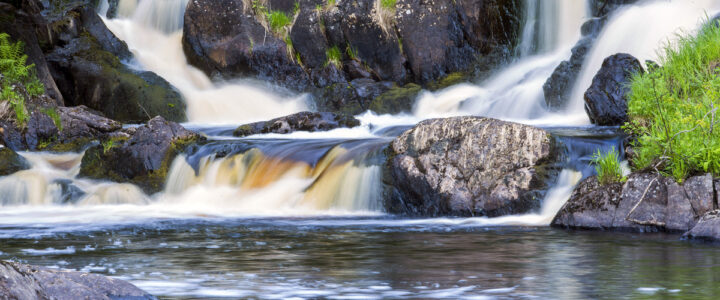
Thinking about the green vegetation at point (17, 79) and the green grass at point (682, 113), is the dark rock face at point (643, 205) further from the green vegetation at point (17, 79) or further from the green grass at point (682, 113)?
the green vegetation at point (17, 79)

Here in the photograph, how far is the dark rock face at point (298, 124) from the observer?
15.2m

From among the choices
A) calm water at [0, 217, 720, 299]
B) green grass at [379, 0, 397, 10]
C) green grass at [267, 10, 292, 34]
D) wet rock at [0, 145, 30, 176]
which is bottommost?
calm water at [0, 217, 720, 299]

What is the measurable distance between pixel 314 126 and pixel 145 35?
767cm

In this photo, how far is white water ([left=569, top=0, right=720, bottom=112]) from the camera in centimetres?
1653

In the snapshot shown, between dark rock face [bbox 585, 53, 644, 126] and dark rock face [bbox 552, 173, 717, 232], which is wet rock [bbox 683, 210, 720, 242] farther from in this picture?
dark rock face [bbox 585, 53, 644, 126]

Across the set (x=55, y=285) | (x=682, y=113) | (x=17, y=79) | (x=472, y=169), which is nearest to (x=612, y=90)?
(x=682, y=113)

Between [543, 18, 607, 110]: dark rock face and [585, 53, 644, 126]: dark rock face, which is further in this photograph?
[543, 18, 607, 110]: dark rock face

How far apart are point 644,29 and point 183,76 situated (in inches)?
404

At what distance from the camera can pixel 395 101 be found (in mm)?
18031

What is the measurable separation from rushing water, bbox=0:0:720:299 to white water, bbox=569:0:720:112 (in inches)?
1.6

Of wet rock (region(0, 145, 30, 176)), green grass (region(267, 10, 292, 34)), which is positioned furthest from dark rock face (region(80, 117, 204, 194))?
green grass (region(267, 10, 292, 34))

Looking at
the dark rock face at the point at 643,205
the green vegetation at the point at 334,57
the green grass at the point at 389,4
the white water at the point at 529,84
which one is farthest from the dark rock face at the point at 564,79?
the dark rock face at the point at 643,205

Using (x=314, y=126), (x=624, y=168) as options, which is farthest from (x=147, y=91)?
(x=624, y=168)

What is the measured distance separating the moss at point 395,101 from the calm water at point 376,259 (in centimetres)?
856
